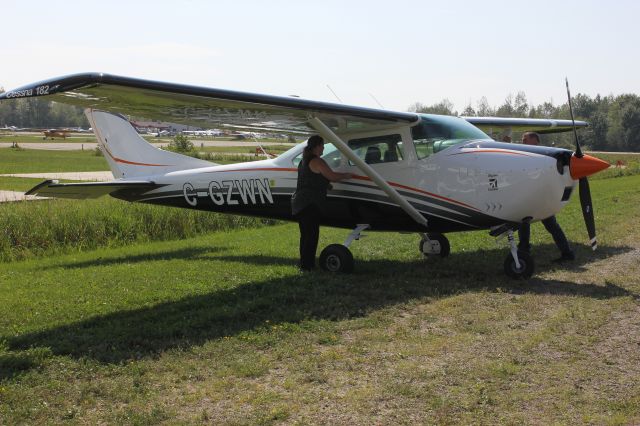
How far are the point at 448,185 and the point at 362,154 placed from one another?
1.44 meters

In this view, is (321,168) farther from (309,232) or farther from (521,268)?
(521,268)

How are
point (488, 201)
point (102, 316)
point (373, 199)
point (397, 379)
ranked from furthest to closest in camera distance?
1. point (373, 199)
2. point (488, 201)
3. point (102, 316)
4. point (397, 379)

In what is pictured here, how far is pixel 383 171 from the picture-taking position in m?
10.1

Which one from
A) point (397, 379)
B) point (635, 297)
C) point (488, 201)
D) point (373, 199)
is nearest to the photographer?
point (397, 379)

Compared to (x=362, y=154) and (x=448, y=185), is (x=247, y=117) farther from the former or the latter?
(x=448, y=185)

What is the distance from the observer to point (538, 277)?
9.46 metres

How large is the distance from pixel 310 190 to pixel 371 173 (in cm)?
90

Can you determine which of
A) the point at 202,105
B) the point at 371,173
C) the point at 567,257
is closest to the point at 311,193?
the point at 371,173

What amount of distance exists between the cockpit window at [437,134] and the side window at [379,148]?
0.29 metres

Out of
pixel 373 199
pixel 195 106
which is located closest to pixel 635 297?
pixel 373 199

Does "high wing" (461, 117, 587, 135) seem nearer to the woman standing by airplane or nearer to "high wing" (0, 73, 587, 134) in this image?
"high wing" (0, 73, 587, 134)

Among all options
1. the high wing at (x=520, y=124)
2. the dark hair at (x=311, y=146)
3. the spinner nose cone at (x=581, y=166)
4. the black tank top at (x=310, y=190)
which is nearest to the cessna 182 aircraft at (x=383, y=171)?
the spinner nose cone at (x=581, y=166)

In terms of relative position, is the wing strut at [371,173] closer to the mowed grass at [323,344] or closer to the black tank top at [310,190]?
the black tank top at [310,190]

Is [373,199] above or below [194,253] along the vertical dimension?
above
